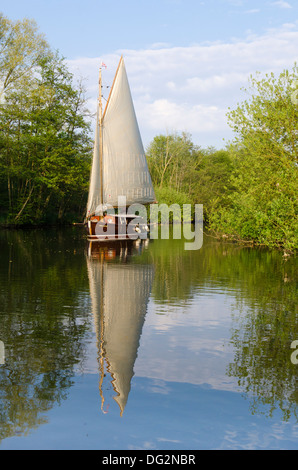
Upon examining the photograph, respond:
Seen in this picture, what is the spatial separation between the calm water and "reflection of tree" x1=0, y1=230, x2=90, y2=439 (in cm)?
2

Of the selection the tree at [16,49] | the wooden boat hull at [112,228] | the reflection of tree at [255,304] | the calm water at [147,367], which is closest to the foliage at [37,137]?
the tree at [16,49]

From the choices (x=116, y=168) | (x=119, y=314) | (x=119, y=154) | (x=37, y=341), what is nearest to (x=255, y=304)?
(x=119, y=314)

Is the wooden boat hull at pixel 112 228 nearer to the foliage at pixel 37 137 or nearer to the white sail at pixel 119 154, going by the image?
the white sail at pixel 119 154

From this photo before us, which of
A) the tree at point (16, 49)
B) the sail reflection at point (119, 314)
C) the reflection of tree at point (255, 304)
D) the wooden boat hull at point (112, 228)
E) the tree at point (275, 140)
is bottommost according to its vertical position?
the reflection of tree at point (255, 304)

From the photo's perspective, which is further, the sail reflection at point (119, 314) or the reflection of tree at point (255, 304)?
the sail reflection at point (119, 314)

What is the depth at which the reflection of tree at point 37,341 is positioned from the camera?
524cm

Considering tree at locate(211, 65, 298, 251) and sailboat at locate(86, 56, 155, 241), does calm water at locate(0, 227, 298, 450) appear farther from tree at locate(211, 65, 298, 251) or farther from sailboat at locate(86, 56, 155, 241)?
sailboat at locate(86, 56, 155, 241)

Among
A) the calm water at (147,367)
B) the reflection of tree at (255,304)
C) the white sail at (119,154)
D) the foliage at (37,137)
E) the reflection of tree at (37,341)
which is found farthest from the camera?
the foliage at (37,137)

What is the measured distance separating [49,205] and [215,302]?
48.7 m

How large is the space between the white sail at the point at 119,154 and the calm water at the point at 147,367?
20592mm

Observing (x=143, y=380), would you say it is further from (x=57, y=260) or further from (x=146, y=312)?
(x=57, y=260)

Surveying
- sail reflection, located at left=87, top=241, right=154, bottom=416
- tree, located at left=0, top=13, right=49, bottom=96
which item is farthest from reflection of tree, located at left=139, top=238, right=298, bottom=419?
tree, located at left=0, top=13, right=49, bottom=96

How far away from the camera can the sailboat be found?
1315 inches

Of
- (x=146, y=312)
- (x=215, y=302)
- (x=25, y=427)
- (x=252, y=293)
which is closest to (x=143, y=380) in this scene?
(x=25, y=427)
